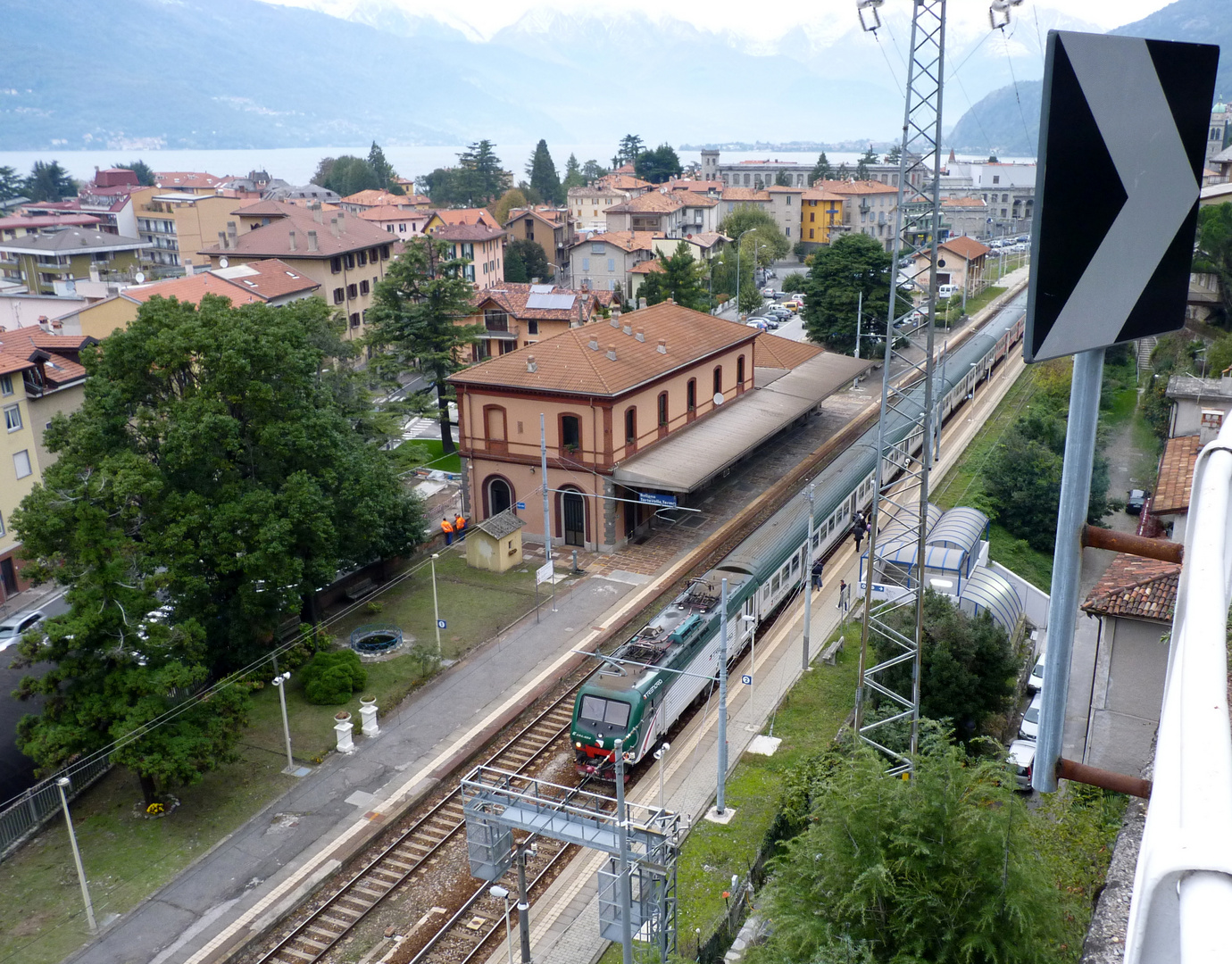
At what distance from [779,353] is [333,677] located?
33991 mm

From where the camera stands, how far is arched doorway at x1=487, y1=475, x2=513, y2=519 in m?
37.8

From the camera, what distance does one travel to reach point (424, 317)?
47281mm

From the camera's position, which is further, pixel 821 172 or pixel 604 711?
pixel 821 172

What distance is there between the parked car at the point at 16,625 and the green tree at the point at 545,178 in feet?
386

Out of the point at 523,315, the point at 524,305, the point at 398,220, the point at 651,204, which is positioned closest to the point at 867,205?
the point at 651,204

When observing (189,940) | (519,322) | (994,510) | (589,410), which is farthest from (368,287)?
(189,940)

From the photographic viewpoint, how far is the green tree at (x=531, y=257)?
317 ft

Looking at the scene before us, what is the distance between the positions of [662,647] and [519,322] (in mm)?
41189

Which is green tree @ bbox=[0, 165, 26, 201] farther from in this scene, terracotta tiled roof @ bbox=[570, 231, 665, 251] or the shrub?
the shrub

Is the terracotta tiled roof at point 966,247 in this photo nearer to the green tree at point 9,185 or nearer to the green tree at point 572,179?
the green tree at point 572,179

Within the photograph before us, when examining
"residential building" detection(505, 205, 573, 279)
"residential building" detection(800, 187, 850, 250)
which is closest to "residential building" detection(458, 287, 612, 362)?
"residential building" detection(505, 205, 573, 279)

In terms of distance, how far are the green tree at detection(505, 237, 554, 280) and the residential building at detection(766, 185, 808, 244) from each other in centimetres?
3224

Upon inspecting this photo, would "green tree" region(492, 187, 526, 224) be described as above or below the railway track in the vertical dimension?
above

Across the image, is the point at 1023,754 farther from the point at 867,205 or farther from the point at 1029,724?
the point at 867,205
